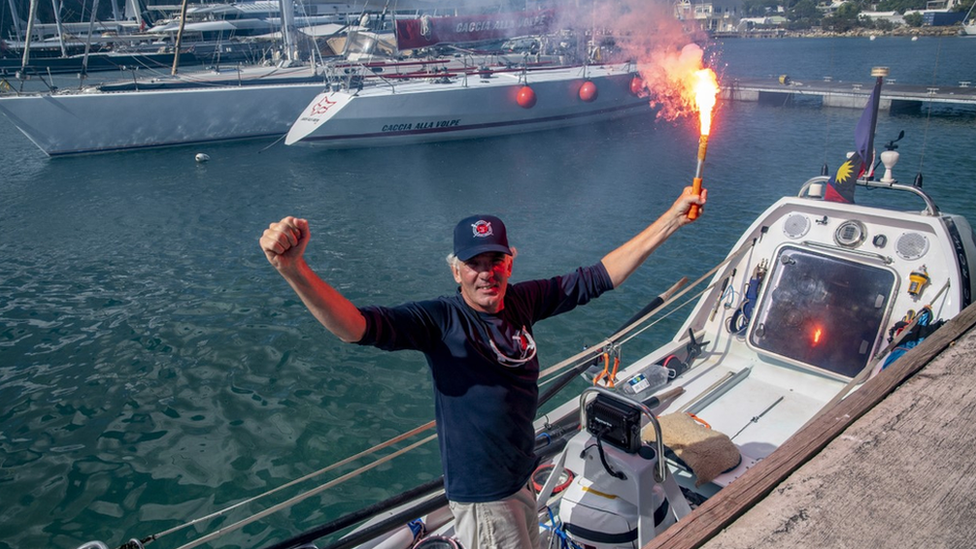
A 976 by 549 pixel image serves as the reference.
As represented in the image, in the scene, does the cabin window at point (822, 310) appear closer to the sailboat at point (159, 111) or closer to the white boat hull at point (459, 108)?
the white boat hull at point (459, 108)

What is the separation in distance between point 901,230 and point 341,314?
21.5 feet

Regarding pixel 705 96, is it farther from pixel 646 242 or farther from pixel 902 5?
pixel 902 5

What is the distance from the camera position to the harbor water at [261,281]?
791 cm

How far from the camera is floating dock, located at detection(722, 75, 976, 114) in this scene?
3397cm

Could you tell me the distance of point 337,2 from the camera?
43219 mm

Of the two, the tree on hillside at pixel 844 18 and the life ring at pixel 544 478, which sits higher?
the tree on hillside at pixel 844 18

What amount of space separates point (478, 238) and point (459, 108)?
27.1m

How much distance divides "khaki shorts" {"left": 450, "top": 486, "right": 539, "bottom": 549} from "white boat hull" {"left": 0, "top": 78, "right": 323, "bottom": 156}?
105 ft

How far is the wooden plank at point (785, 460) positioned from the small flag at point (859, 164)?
478 centimetres

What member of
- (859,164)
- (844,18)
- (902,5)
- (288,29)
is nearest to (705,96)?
(859,164)

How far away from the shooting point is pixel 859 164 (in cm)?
774

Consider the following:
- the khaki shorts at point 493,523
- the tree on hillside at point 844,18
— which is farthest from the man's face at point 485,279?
the tree on hillside at point 844,18

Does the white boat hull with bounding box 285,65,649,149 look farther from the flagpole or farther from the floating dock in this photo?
the flagpole

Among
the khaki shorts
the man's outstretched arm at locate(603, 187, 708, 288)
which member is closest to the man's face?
the man's outstretched arm at locate(603, 187, 708, 288)
